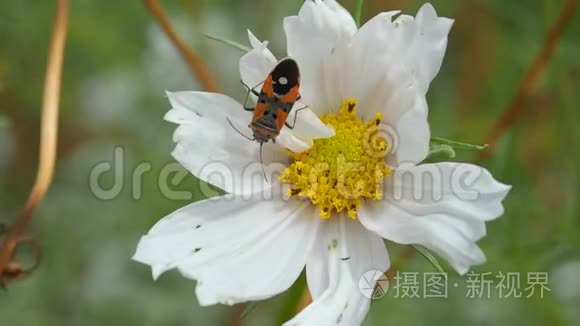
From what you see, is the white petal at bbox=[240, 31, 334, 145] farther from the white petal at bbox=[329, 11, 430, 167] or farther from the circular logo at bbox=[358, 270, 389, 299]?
the circular logo at bbox=[358, 270, 389, 299]

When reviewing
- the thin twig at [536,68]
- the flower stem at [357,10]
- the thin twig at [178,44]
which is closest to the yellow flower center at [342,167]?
the flower stem at [357,10]

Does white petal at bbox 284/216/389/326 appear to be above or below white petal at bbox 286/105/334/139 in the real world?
below

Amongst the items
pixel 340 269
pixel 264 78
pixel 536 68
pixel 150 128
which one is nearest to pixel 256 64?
pixel 264 78

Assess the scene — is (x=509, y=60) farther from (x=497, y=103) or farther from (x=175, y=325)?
(x=175, y=325)

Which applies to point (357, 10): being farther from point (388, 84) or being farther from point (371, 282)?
point (371, 282)

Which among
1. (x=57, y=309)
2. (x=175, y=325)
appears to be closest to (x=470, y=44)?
(x=175, y=325)

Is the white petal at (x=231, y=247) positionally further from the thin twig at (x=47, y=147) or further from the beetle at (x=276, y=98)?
the thin twig at (x=47, y=147)

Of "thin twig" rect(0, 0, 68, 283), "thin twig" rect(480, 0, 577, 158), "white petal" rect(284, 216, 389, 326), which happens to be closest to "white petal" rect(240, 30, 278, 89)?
"white petal" rect(284, 216, 389, 326)
